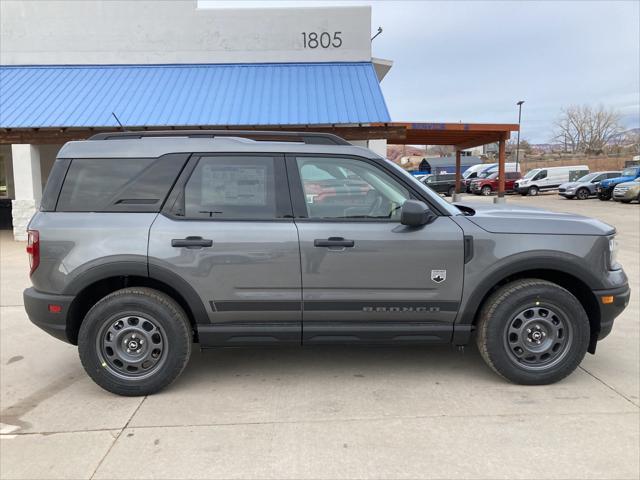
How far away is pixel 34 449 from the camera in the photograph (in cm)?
299

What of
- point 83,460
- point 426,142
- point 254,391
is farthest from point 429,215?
point 426,142

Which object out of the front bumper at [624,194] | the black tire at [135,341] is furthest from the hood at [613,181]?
the black tire at [135,341]

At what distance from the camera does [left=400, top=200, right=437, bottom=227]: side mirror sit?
3.45 metres

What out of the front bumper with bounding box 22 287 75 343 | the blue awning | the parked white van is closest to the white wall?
the blue awning

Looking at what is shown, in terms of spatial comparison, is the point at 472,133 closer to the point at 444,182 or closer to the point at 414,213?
the point at 444,182

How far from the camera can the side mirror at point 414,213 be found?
3445mm

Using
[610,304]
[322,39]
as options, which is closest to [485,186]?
[322,39]

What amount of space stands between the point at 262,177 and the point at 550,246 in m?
2.26

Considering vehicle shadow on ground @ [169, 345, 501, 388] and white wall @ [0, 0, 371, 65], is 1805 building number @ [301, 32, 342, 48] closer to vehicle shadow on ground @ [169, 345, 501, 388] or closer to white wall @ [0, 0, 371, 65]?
white wall @ [0, 0, 371, 65]

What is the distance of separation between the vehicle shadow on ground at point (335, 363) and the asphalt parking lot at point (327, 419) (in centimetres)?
2

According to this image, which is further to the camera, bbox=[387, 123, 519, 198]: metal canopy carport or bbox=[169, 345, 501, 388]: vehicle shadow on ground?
bbox=[387, 123, 519, 198]: metal canopy carport

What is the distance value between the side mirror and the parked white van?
3328 centimetres

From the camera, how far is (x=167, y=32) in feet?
42.6

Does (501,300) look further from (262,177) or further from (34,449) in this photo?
(34,449)
